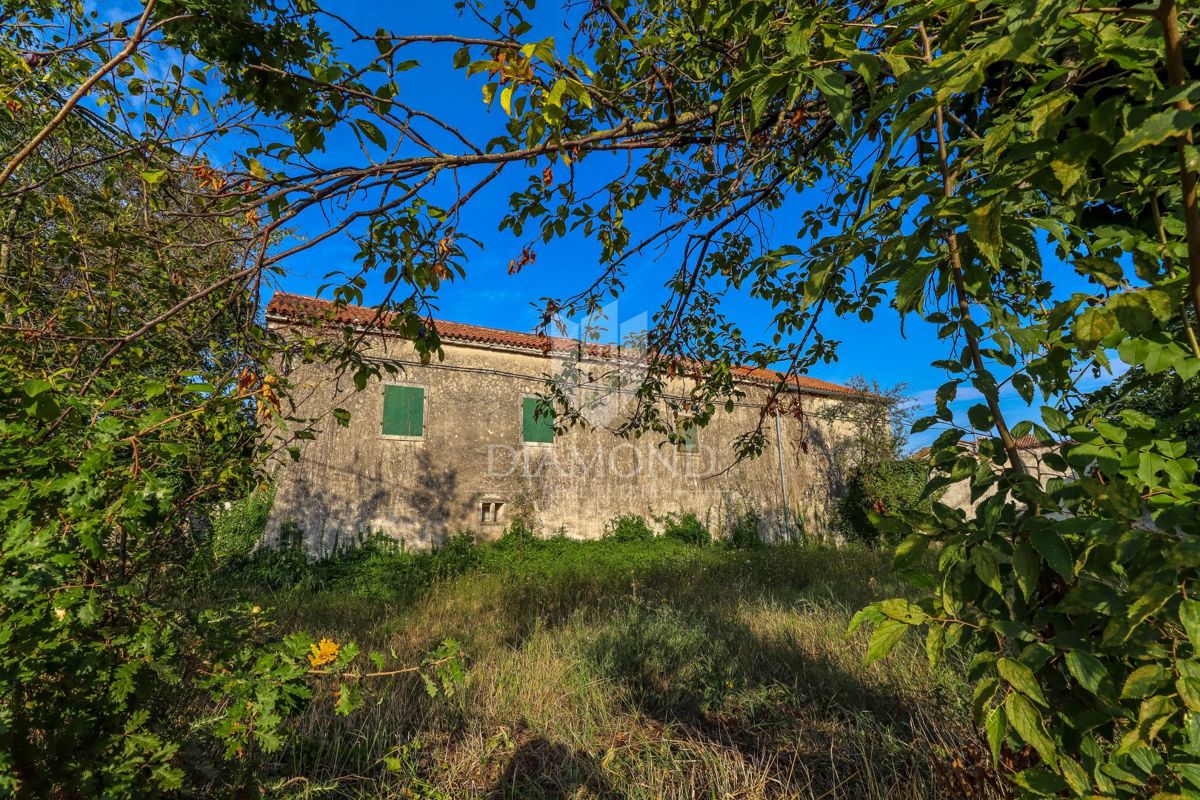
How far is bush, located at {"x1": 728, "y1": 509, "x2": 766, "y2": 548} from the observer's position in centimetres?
1173

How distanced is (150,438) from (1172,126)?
2.32 m

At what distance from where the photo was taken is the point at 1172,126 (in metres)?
0.61

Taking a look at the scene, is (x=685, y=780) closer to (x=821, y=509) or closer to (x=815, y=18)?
(x=815, y=18)

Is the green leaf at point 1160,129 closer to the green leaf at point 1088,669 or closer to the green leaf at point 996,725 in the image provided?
the green leaf at point 1088,669

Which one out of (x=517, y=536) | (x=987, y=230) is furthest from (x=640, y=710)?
(x=517, y=536)

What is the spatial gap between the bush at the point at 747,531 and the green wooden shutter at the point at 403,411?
7.26 m

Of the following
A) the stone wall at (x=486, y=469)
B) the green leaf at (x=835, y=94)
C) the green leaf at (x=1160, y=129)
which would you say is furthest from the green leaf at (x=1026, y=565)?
the stone wall at (x=486, y=469)

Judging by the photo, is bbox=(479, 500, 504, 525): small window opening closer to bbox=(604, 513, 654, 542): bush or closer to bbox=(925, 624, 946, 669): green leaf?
bbox=(604, 513, 654, 542): bush

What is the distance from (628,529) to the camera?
1091 centimetres

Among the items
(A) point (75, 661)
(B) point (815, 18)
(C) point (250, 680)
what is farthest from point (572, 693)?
(B) point (815, 18)

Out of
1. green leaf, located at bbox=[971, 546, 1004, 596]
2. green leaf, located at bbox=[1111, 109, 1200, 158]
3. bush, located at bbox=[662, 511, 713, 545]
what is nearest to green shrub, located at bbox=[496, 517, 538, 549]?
bush, located at bbox=[662, 511, 713, 545]

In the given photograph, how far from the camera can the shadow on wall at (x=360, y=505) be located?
852 centimetres

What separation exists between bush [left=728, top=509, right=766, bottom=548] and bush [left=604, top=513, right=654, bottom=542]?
6.94 feet

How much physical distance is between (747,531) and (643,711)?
30.5 ft
